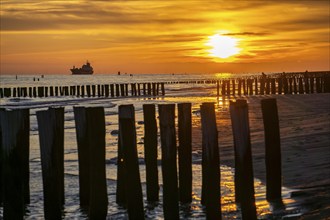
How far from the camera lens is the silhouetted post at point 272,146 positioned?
7.73 metres

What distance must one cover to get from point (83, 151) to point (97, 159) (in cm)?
88

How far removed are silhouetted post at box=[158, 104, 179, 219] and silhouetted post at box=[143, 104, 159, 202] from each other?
0.35 m

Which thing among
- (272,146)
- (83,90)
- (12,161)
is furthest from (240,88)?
(12,161)

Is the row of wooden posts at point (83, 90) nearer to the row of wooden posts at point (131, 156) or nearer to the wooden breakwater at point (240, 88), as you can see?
the wooden breakwater at point (240, 88)

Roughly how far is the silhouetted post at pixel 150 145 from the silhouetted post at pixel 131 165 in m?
0.62

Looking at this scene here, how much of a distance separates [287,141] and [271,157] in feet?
19.3

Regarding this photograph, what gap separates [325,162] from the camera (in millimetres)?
9727

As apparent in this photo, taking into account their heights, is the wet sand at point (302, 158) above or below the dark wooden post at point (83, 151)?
below

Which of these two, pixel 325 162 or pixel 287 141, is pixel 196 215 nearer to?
pixel 325 162

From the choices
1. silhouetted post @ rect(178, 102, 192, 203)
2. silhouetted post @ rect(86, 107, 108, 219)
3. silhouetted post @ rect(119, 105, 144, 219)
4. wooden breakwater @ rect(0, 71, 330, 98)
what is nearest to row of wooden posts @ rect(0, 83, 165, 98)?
wooden breakwater @ rect(0, 71, 330, 98)

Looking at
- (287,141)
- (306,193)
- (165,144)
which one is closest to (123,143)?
(165,144)

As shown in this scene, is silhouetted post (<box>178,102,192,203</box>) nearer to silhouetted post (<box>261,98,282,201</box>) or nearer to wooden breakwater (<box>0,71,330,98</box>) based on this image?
silhouetted post (<box>261,98,282,201</box>)

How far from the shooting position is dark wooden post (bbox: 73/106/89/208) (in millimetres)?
7898

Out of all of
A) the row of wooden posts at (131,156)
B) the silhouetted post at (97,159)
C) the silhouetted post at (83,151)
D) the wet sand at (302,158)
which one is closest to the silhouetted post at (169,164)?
the row of wooden posts at (131,156)
